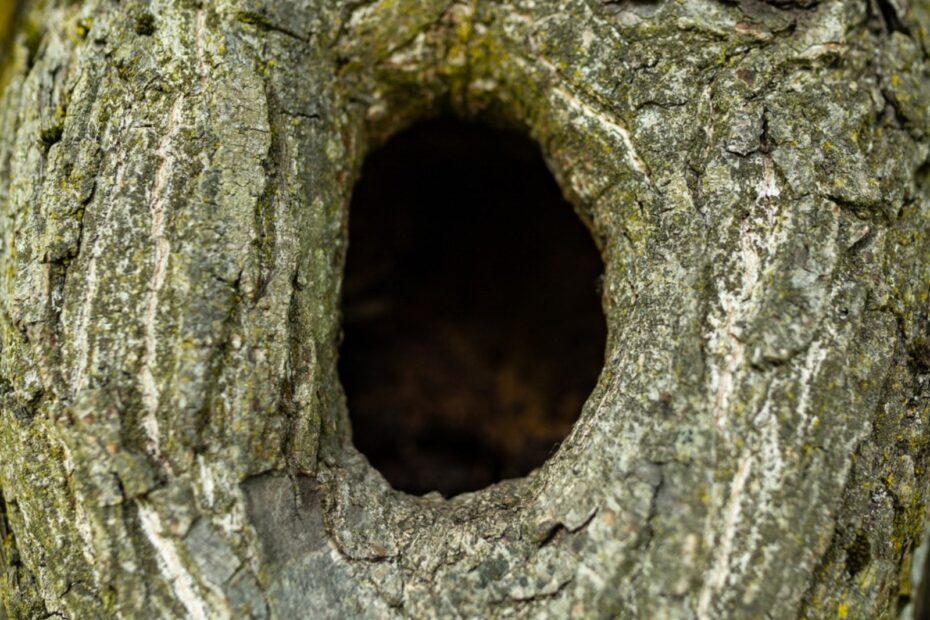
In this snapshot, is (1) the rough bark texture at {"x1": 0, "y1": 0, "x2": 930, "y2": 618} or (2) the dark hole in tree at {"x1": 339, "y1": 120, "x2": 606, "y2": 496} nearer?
(1) the rough bark texture at {"x1": 0, "y1": 0, "x2": 930, "y2": 618}

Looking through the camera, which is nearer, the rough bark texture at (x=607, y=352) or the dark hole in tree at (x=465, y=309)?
the rough bark texture at (x=607, y=352)

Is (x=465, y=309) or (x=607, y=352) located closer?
(x=607, y=352)

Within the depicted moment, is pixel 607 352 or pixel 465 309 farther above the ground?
pixel 465 309

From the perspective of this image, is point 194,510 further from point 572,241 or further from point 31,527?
point 572,241
